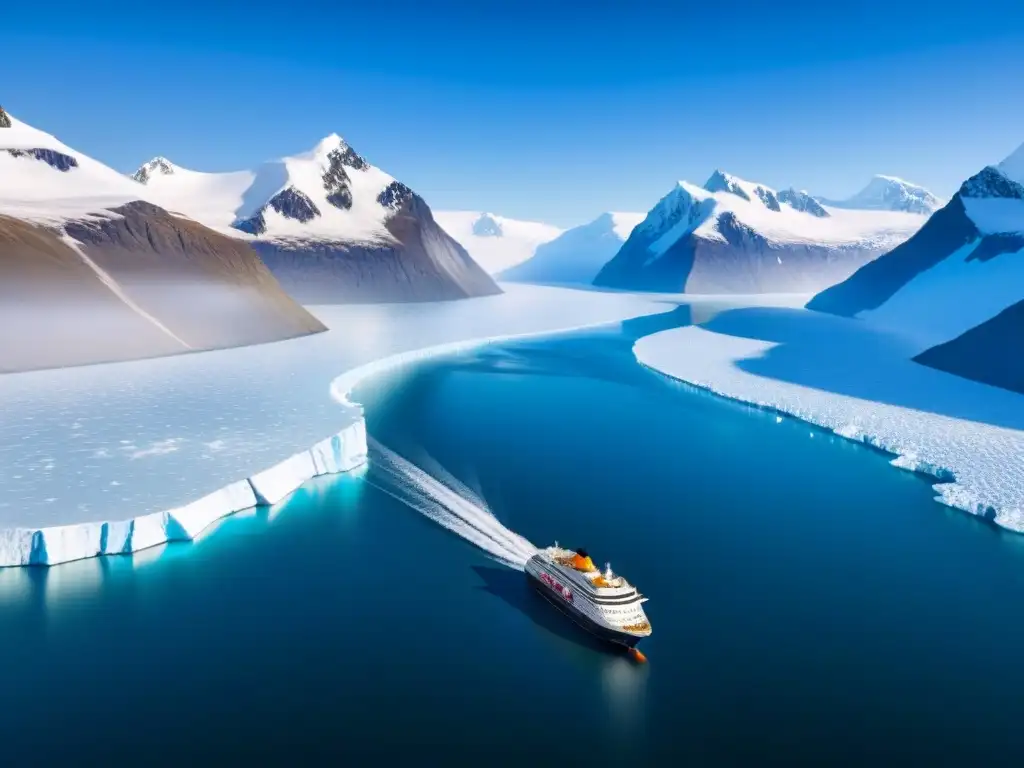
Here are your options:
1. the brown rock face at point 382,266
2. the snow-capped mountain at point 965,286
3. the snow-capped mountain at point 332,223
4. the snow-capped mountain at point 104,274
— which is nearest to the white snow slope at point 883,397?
the snow-capped mountain at point 965,286

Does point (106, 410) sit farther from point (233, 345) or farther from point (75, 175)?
point (75, 175)

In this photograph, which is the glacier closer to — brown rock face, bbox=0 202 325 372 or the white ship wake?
the white ship wake

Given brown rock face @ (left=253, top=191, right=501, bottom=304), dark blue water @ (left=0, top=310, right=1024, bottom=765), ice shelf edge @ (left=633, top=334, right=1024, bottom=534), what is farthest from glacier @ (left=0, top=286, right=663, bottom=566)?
brown rock face @ (left=253, top=191, right=501, bottom=304)

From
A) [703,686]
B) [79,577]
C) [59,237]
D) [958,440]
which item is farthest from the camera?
[59,237]

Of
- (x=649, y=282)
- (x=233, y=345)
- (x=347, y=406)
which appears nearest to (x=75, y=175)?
(x=233, y=345)

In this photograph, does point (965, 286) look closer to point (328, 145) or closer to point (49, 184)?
point (49, 184)

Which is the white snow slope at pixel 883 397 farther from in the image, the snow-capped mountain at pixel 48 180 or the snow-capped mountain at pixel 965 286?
the snow-capped mountain at pixel 48 180

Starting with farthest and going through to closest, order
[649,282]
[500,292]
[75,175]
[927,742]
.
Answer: [649,282] → [500,292] → [75,175] → [927,742]
